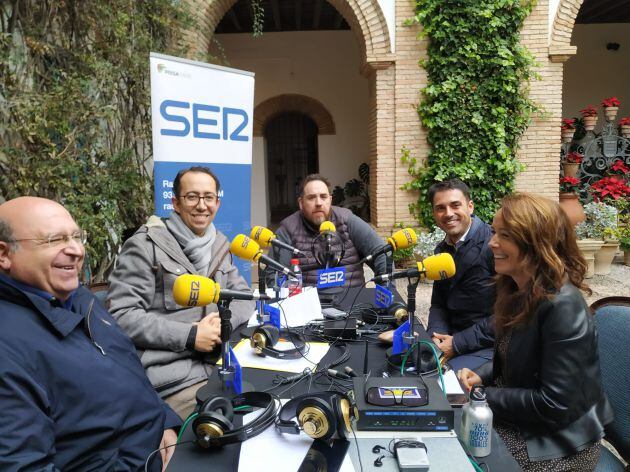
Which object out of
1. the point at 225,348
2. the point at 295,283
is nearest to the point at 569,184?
the point at 295,283

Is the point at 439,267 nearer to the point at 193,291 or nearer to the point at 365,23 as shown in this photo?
the point at 193,291

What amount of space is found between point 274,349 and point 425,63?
6257 millimetres

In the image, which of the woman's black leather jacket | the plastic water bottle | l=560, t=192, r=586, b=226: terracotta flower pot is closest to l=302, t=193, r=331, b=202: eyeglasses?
the plastic water bottle

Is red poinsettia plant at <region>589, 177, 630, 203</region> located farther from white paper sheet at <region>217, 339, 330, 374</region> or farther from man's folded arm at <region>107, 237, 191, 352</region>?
man's folded arm at <region>107, 237, 191, 352</region>

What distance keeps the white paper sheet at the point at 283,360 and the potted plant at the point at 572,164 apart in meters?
8.17

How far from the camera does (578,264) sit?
175 centimetres

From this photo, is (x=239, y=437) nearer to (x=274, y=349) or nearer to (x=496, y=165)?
(x=274, y=349)

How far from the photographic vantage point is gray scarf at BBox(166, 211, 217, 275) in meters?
2.53

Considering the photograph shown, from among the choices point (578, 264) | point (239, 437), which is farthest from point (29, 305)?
point (578, 264)

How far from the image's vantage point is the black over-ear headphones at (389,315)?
2461 millimetres

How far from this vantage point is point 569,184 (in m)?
8.40

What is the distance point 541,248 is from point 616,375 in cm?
62

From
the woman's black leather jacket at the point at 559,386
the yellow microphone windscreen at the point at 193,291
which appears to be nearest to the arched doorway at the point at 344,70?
the yellow microphone windscreen at the point at 193,291

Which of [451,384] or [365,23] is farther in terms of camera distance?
[365,23]
